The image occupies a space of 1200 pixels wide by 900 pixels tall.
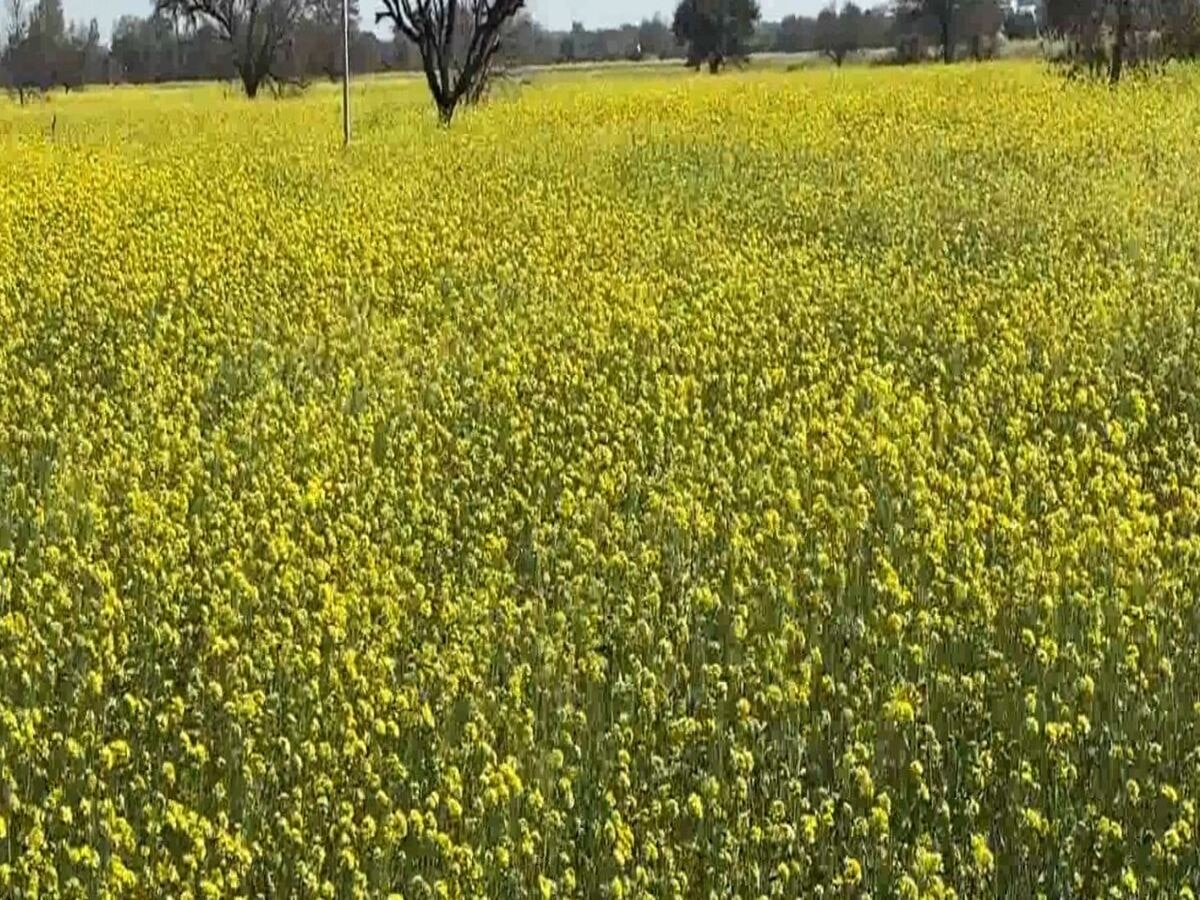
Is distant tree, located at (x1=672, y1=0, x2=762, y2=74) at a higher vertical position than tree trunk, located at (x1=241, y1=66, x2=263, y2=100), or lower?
higher

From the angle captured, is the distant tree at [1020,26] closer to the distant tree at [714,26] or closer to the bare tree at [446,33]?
the distant tree at [714,26]

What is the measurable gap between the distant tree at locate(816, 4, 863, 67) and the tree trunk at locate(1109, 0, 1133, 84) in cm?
3309

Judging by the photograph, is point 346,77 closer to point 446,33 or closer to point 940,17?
point 446,33

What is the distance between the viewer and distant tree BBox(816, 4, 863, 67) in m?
65.7

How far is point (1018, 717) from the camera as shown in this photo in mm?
4781

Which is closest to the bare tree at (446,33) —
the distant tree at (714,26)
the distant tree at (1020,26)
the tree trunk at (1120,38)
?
the tree trunk at (1120,38)

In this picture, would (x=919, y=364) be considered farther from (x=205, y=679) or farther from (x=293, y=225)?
(x=293, y=225)

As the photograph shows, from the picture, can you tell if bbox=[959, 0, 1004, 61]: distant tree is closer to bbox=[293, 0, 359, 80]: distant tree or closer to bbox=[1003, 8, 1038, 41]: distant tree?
bbox=[1003, 8, 1038, 41]: distant tree

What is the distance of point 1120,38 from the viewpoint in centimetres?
2764

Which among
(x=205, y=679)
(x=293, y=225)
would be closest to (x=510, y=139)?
(x=293, y=225)

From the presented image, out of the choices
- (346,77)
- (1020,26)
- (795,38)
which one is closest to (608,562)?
(346,77)

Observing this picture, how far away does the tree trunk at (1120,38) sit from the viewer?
2731 centimetres

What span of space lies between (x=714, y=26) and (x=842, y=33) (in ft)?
27.3

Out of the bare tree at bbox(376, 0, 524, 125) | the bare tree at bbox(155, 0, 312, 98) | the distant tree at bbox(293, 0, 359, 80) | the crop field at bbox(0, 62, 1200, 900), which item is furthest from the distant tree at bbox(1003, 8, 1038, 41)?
the crop field at bbox(0, 62, 1200, 900)
